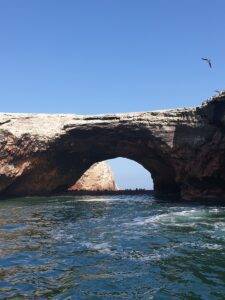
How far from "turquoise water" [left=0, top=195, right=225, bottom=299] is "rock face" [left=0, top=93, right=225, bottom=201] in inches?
546

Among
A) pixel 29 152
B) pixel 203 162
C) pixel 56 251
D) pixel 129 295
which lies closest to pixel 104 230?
pixel 56 251

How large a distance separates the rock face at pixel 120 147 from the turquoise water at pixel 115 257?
13869 mm

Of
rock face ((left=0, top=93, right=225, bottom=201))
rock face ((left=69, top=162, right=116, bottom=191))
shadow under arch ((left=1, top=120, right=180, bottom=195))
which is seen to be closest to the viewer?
rock face ((left=0, top=93, right=225, bottom=201))

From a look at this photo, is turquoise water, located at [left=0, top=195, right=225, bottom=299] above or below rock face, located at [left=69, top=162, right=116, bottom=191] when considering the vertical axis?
below

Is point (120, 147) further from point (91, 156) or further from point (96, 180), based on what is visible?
point (96, 180)

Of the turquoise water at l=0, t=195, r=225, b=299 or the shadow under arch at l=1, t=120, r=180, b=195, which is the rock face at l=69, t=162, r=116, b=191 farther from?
the turquoise water at l=0, t=195, r=225, b=299

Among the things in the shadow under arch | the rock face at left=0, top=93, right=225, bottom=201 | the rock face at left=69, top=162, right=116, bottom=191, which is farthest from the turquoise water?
the rock face at left=69, top=162, right=116, bottom=191

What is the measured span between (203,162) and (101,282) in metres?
31.9

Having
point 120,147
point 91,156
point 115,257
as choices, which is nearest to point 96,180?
point 91,156

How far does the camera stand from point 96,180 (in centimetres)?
7144

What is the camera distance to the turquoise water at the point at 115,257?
1537 centimetres

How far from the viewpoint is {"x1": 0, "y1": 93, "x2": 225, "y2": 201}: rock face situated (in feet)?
151

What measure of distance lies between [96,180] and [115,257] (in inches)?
2030

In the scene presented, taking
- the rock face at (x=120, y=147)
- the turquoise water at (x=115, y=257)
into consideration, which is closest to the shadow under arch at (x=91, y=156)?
the rock face at (x=120, y=147)
